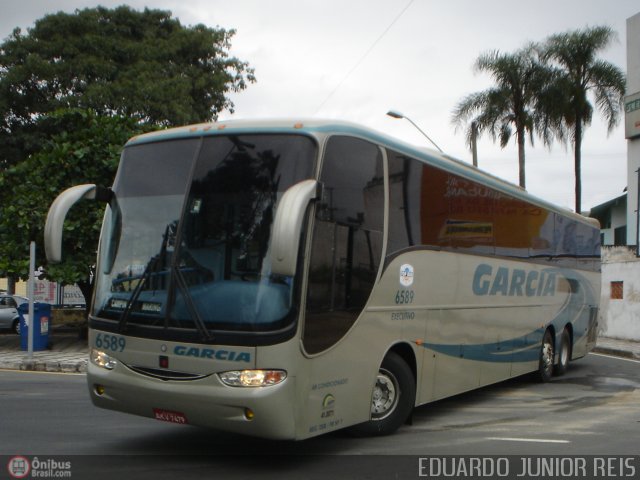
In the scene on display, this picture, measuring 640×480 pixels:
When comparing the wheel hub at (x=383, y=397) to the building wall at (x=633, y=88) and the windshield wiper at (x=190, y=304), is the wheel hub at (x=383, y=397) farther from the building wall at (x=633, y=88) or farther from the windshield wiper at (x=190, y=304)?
the building wall at (x=633, y=88)

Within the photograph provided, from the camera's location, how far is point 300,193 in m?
5.88

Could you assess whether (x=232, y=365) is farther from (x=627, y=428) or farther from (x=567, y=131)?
(x=567, y=131)

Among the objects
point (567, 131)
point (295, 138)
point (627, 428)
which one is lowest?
point (627, 428)

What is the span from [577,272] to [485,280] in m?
5.78

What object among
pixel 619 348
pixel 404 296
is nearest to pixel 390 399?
pixel 404 296

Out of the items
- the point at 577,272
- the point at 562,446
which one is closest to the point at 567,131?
the point at 577,272

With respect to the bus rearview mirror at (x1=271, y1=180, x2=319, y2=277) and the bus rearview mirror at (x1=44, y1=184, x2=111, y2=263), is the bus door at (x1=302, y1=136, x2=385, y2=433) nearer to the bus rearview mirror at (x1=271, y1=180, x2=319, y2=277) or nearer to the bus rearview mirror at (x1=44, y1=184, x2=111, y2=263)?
the bus rearview mirror at (x1=271, y1=180, x2=319, y2=277)

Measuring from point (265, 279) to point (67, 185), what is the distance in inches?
540

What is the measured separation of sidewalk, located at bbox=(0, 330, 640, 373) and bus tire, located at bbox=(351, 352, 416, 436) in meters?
8.24

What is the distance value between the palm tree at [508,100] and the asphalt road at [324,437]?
77.1ft

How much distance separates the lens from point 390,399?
814 centimetres

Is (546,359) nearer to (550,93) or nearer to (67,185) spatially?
(67,185)

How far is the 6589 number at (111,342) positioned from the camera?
22.2 feet

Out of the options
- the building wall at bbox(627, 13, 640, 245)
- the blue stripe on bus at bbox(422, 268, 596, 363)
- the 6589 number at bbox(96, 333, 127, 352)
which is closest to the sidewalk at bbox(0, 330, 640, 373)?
the blue stripe on bus at bbox(422, 268, 596, 363)
